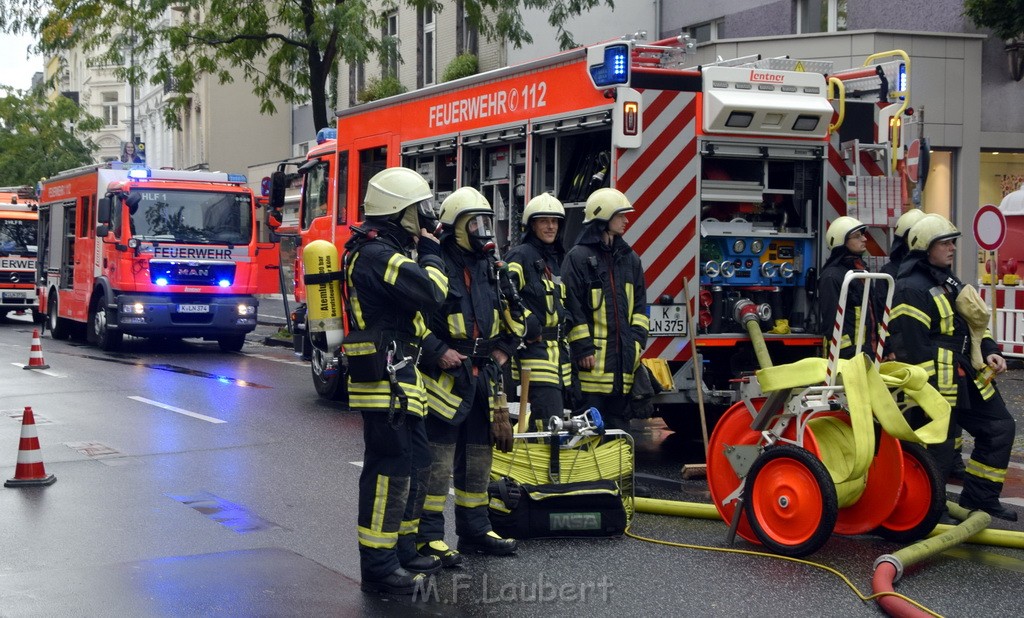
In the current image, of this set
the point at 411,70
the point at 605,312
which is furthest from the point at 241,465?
the point at 411,70

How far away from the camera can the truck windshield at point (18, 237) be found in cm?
2761

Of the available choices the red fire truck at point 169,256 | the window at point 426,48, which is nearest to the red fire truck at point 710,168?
the red fire truck at point 169,256

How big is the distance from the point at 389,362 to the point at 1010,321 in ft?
41.9

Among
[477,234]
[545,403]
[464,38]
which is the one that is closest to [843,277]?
[545,403]

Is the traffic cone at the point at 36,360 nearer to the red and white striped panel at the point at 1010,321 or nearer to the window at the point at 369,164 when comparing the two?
the window at the point at 369,164

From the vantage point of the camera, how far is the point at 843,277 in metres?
8.71

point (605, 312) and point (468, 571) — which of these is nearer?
point (468, 571)

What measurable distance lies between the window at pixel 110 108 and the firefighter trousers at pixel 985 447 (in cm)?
7873

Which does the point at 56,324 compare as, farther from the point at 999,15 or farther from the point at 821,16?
the point at 999,15

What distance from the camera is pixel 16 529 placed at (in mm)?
7066

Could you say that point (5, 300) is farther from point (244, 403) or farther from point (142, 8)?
point (244, 403)

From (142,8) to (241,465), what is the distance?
14.3 metres

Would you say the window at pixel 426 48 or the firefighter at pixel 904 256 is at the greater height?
the window at pixel 426 48

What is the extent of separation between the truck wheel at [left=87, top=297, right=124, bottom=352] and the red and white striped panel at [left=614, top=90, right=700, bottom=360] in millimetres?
12173
